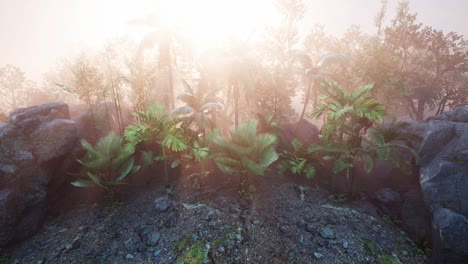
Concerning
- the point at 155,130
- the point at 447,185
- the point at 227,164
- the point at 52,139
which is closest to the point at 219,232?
the point at 227,164

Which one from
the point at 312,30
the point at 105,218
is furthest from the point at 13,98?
the point at 312,30

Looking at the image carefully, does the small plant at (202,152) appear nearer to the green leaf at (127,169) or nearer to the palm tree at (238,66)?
the green leaf at (127,169)

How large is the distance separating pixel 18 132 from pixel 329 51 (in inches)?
1031

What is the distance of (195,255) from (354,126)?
268 inches

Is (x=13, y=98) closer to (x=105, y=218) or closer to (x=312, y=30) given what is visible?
(x=105, y=218)

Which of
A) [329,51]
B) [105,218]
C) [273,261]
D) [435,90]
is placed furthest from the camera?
[329,51]

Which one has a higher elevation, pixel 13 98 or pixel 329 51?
pixel 329 51

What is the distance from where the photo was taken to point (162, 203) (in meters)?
8.98

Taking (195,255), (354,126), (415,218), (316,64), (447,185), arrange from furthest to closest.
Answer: (316,64) → (354,126) → (415,218) → (447,185) → (195,255)

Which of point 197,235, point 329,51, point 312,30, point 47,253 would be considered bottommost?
point 47,253

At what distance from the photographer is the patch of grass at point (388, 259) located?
684cm

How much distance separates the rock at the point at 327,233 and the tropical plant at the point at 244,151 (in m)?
2.62

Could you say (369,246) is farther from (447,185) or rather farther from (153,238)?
(153,238)

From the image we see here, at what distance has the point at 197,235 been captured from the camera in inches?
293
